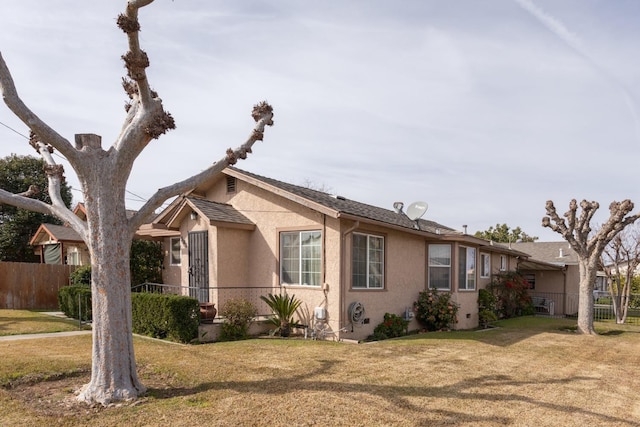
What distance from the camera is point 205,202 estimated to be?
1406 centimetres

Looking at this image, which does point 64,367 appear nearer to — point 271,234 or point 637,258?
point 271,234

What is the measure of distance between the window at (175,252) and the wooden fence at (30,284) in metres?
6.51

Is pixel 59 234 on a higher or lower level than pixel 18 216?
lower

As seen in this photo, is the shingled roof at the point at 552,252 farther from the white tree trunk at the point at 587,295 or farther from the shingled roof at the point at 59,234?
the shingled roof at the point at 59,234

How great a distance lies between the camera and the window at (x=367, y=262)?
13.1 metres

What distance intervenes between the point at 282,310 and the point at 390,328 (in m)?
3.49

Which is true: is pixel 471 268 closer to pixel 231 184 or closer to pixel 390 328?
pixel 390 328

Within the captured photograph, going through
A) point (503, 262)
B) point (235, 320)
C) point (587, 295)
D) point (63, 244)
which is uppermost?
point (63, 244)

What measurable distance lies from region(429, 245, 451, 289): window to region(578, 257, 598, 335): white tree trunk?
4661mm

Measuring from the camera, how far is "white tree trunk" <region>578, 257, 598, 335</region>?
1606 cm

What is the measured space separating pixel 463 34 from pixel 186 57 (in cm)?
632

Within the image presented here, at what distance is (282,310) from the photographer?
12430 millimetres

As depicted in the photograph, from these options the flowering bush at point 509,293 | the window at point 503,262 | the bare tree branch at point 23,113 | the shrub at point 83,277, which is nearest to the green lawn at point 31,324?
the shrub at point 83,277

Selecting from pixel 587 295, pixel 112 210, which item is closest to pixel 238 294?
pixel 112 210
